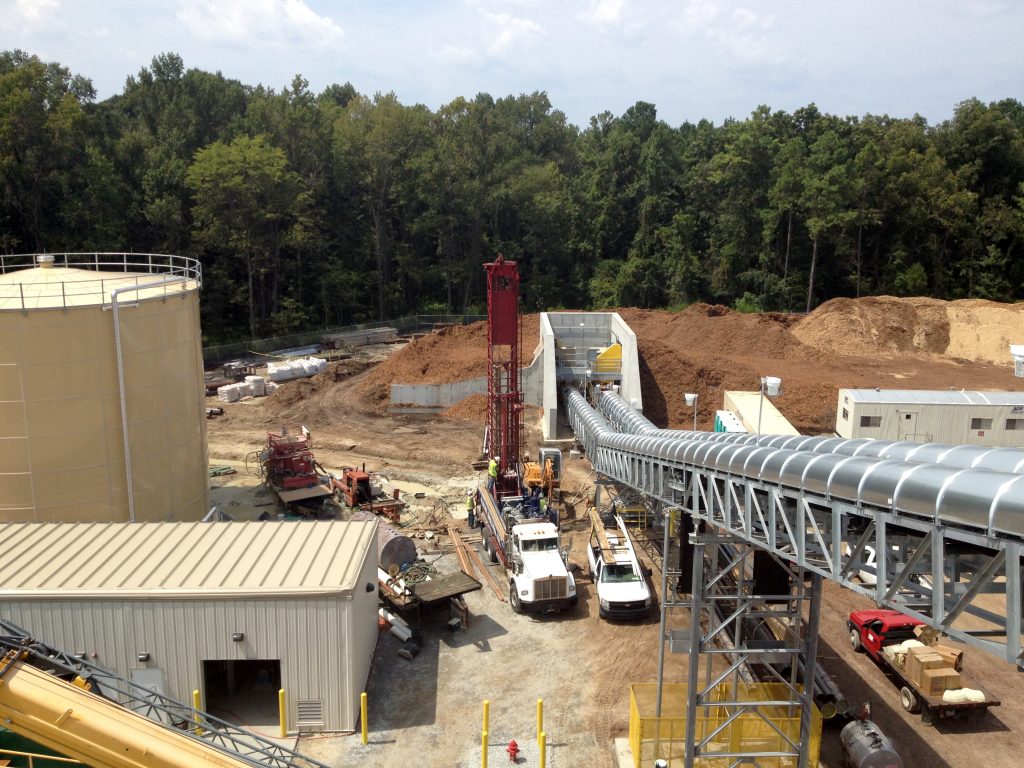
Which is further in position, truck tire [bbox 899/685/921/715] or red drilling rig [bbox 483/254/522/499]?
red drilling rig [bbox 483/254/522/499]

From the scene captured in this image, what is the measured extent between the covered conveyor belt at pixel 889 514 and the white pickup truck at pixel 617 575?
547cm

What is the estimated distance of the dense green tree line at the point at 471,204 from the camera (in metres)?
66.9

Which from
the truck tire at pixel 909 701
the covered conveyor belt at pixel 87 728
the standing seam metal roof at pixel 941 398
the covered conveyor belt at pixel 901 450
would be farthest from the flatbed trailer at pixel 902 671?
the standing seam metal roof at pixel 941 398

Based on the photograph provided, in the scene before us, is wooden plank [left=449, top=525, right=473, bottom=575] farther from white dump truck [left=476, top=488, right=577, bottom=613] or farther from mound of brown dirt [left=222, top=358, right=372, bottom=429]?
mound of brown dirt [left=222, top=358, right=372, bottom=429]

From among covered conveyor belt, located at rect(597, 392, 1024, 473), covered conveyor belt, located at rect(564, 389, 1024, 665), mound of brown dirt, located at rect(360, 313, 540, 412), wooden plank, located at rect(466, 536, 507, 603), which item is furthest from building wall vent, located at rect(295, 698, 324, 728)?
mound of brown dirt, located at rect(360, 313, 540, 412)

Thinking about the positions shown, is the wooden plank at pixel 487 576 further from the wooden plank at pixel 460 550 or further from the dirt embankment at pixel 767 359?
the dirt embankment at pixel 767 359

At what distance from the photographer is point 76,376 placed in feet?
74.9

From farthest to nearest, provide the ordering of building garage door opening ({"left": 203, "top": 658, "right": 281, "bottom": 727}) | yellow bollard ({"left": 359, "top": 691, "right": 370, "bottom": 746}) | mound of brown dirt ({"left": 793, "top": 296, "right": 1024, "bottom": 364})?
1. mound of brown dirt ({"left": 793, "top": 296, "right": 1024, "bottom": 364})
2. building garage door opening ({"left": 203, "top": 658, "right": 281, "bottom": 727})
3. yellow bollard ({"left": 359, "top": 691, "right": 370, "bottom": 746})

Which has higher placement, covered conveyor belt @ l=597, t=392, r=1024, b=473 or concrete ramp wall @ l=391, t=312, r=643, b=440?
covered conveyor belt @ l=597, t=392, r=1024, b=473

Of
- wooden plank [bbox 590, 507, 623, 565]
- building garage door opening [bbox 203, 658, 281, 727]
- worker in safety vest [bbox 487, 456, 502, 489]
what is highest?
worker in safety vest [bbox 487, 456, 502, 489]

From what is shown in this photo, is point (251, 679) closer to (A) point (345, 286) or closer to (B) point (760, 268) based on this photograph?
(A) point (345, 286)

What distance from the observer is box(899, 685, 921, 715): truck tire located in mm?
18297

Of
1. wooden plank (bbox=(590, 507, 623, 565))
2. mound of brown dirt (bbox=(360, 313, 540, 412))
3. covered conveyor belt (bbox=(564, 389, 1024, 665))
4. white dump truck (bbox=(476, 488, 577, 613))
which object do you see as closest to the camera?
covered conveyor belt (bbox=(564, 389, 1024, 665))

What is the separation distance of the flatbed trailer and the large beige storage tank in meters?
20.3
